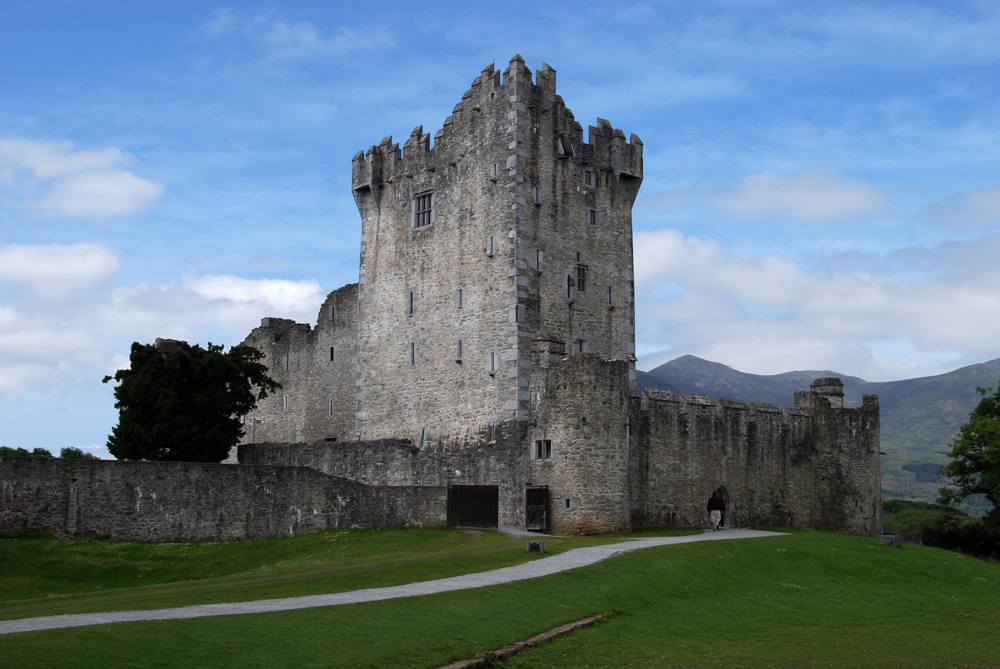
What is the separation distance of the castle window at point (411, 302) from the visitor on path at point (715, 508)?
52.9 ft

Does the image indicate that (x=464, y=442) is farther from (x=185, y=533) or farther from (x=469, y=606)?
(x=469, y=606)

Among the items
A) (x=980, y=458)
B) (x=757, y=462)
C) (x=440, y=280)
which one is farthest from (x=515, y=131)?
(x=980, y=458)

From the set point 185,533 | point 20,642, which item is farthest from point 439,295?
point 20,642

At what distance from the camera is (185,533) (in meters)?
40.4

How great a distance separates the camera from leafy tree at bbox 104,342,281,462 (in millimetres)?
48281

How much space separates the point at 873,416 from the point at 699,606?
95.5ft

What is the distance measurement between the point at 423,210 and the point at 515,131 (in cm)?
673

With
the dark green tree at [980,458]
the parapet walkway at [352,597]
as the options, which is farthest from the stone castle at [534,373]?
the parapet walkway at [352,597]

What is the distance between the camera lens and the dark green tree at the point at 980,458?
52.2 m

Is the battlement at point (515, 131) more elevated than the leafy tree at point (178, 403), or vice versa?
the battlement at point (515, 131)

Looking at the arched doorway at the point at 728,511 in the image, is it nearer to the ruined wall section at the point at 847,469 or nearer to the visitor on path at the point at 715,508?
the visitor on path at the point at 715,508

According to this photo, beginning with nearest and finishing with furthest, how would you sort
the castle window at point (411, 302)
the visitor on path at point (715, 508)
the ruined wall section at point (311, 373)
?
the visitor on path at point (715, 508) → the castle window at point (411, 302) → the ruined wall section at point (311, 373)

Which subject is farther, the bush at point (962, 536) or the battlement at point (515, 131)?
the bush at point (962, 536)

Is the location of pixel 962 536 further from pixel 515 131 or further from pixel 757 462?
pixel 515 131
